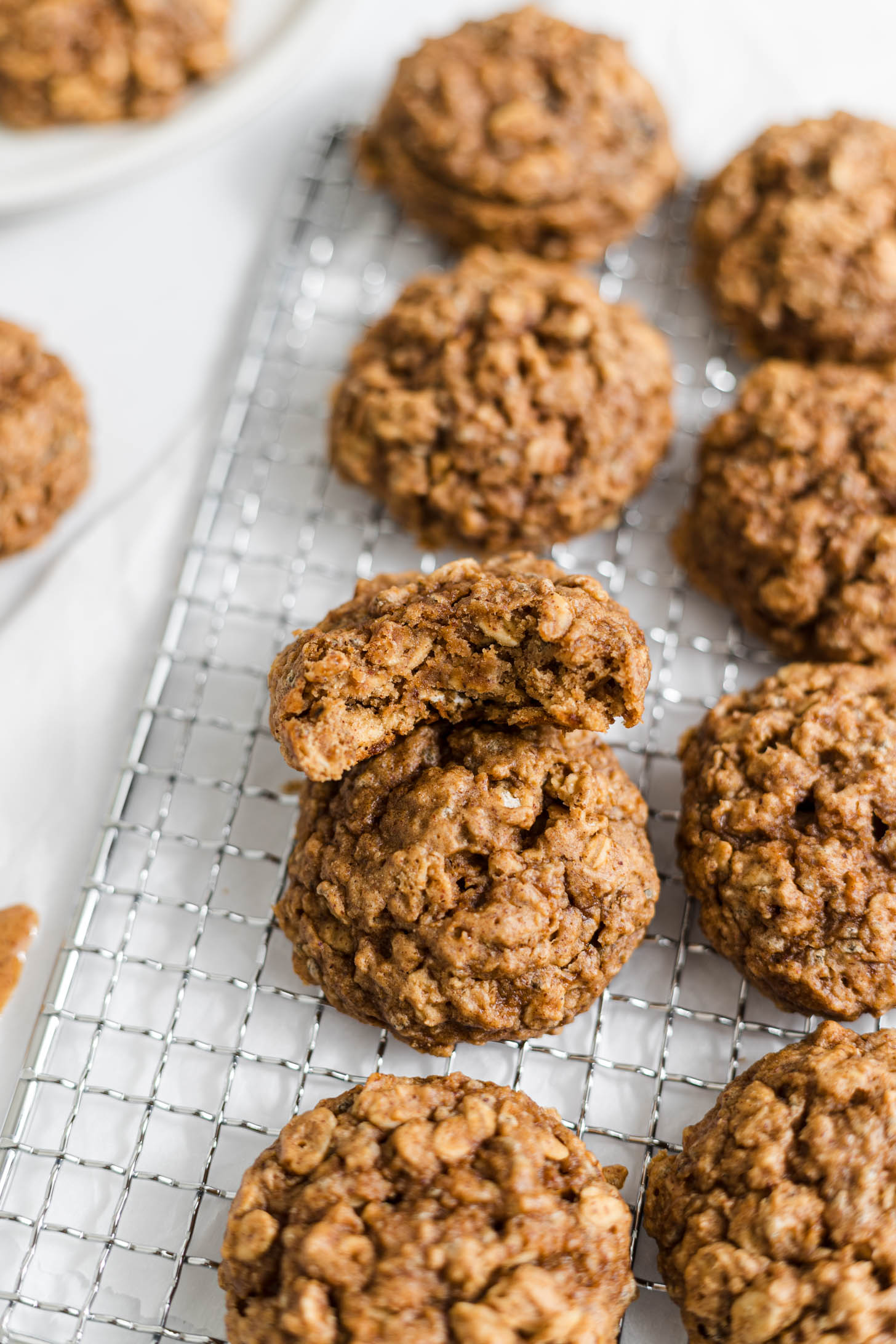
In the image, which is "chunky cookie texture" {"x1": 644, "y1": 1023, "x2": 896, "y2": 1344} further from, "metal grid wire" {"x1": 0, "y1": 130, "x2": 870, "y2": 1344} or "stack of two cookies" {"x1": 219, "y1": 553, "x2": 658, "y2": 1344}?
"metal grid wire" {"x1": 0, "y1": 130, "x2": 870, "y2": 1344}

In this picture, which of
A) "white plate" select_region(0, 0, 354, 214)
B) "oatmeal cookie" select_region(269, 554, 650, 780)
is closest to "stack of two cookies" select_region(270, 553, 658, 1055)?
"oatmeal cookie" select_region(269, 554, 650, 780)

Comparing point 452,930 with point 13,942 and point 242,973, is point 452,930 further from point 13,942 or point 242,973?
point 13,942

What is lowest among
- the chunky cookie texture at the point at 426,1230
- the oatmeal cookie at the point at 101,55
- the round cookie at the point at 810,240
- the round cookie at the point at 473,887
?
the chunky cookie texture at the point at 426,1230

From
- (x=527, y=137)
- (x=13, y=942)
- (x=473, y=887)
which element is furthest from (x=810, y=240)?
(x=13, y=942)

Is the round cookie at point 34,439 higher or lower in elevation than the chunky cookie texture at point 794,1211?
higher

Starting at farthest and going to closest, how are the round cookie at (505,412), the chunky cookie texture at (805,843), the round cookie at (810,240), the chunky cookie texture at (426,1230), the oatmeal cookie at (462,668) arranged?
the round cookie at (810,240), the round cookie at (505,412), the chunky cookie texture at (805,843), the oatmeal cookie at (462,668), the chunky cookie texture at (426,1230)

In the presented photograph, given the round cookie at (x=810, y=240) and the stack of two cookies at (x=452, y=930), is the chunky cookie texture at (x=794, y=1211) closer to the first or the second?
the stack of two cookies at (x=452, y=930)

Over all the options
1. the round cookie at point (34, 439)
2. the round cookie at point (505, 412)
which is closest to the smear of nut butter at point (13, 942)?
the round cookie at point (34, 439)
